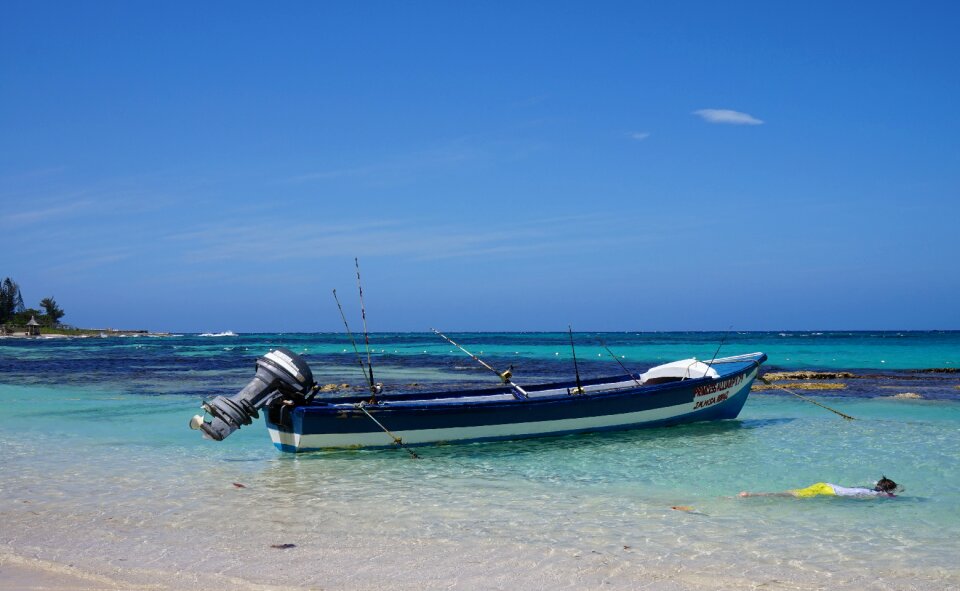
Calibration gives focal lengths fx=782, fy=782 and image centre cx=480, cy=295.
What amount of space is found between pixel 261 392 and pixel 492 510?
5119 mm

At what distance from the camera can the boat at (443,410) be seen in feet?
41.3

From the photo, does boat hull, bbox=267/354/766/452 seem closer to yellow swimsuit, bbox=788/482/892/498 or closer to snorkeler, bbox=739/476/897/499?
snorkeler, bbox=739/476/897/499

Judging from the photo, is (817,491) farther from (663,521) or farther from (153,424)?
(153,424)

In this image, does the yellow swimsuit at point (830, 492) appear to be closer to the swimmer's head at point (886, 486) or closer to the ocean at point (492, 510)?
the swimmer's head at point (886, 486)

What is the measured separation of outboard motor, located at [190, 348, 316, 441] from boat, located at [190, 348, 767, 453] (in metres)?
0.02

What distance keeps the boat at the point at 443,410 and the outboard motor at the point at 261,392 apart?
15mm

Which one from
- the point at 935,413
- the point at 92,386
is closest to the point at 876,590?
the point at 935,413

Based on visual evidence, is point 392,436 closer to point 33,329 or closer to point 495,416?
point 495,416

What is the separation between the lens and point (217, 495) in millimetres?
9844

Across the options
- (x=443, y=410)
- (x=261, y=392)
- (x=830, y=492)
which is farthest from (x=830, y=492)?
(x=261, y=392)

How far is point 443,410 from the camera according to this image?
13.4 meters

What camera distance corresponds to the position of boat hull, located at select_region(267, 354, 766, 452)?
41.9 ft

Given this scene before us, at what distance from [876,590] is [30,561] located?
7.04 meters

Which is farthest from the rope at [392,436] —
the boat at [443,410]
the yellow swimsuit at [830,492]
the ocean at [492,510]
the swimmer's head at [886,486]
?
the swimmer's head at [886,486]
